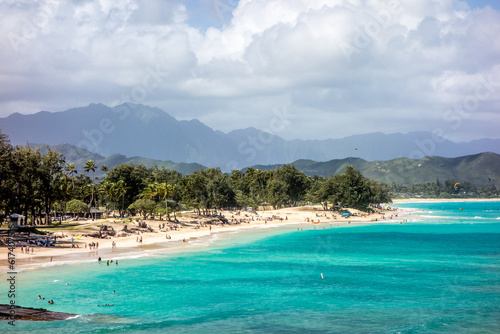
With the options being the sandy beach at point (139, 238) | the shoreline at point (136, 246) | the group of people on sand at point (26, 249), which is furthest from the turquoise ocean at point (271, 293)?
the group of people on sand at point (26, 249)

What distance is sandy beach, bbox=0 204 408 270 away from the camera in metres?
53.7

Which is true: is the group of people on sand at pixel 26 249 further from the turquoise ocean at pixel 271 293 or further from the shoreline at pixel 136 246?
the turquoise ocean at pixel 271 293

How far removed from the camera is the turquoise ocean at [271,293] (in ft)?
95.5

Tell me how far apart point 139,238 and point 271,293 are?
42404 millimetres

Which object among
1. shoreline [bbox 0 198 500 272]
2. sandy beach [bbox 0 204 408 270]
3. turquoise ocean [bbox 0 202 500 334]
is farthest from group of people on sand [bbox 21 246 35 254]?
turquoise ocean [bbox 0 202 500 334]

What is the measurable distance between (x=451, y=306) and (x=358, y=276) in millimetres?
13297

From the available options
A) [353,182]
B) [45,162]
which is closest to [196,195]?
[45,162]

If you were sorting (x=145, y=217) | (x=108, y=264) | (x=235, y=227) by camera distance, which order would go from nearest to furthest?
(x=108, y=264), (x=145, y=217), (x=235, y=227)

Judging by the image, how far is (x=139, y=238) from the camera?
7394 cm

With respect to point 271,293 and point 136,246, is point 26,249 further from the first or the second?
point 271,293

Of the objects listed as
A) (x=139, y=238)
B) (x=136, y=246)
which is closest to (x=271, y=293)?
(x=136, y=246)

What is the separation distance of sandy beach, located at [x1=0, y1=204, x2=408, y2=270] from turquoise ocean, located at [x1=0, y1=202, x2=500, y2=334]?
4805mm

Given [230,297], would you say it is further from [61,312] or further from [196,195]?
[196,195]

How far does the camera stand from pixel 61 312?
3064 cm
